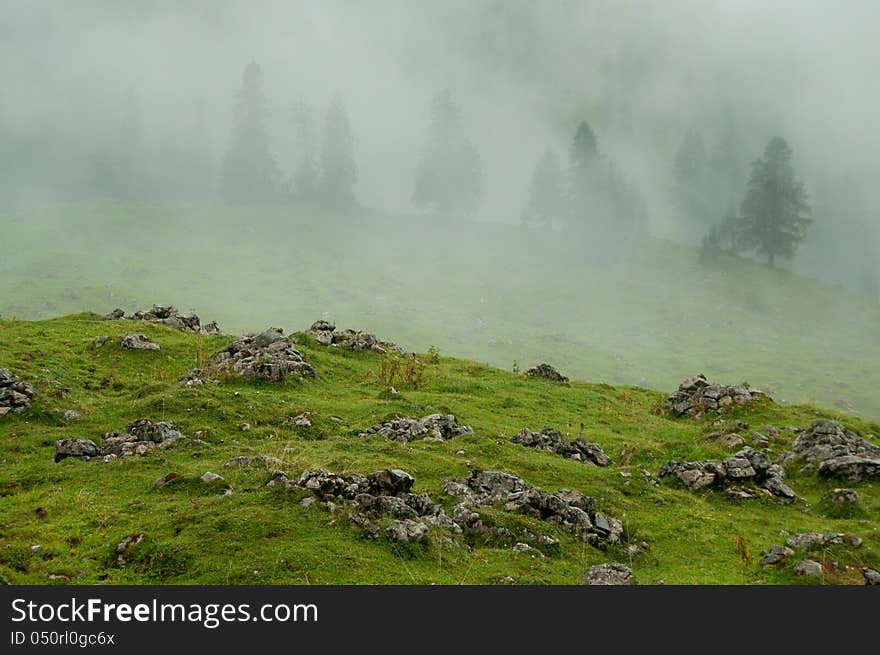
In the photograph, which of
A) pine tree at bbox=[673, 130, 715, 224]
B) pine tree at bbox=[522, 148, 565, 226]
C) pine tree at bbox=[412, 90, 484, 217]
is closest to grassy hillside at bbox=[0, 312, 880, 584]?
pine tree at bbox=[522, 148, 565, 226]

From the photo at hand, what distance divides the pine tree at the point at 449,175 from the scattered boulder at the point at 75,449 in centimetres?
11812

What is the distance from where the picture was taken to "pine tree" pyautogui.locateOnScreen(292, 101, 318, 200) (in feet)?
448

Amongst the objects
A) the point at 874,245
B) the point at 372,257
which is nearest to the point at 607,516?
the point at 372,257

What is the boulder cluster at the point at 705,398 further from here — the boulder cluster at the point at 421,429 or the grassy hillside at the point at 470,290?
the grassy hillside at the point at 470,290

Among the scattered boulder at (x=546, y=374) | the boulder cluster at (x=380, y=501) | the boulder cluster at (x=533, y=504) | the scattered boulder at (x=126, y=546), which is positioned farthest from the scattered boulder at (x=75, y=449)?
the scattered boulder at (x=546, y=374)

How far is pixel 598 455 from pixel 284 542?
43.0 feet

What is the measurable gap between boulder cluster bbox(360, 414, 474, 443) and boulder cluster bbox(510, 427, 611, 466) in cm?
195

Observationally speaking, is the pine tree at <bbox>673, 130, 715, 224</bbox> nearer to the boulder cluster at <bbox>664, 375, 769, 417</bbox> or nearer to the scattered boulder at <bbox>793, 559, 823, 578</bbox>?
the boulder cluster at <bbox>664, 375, 769, 417</bbox>

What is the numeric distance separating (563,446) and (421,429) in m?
4.83

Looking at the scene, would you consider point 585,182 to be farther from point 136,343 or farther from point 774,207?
point 136,343

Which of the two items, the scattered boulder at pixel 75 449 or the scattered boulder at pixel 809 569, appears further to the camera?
the scattered boulder at pixel 75 449

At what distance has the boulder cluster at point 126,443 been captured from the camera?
18.2 meters

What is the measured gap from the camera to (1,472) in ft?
54.9

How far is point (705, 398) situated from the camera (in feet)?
104
